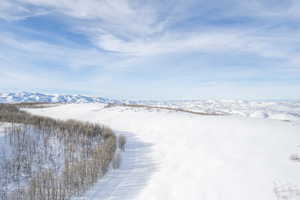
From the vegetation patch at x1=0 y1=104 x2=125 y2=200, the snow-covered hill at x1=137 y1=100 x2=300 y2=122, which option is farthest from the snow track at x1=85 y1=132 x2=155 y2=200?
the snow-covered hill at x1=137 y1=100 x2=300 y2=122

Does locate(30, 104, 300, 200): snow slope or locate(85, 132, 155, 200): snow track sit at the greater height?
locate(30, 104, 300, 200): snow slope

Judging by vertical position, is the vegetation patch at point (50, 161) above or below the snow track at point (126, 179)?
above

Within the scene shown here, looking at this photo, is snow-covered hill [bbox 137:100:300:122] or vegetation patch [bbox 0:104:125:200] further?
snow-covered hill [bbox 137:100:300:122]

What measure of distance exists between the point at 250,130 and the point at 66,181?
7.24 m

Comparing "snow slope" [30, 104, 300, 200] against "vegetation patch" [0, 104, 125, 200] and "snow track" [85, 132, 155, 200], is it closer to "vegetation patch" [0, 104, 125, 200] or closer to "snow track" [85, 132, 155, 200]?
"snow track" [85, 132, 155, 200]

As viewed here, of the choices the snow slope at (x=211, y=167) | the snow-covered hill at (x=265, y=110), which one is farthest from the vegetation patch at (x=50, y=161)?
the snow-covered hill at (x=265, y=110)

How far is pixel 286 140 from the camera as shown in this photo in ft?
20.6

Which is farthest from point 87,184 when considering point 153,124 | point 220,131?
point 153,124

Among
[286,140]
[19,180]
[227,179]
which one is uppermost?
[286,140]

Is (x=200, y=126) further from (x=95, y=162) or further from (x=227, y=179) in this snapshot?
(x=95, y=162)

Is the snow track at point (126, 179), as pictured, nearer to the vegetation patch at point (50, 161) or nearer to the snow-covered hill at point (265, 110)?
the vegetation patch at point (50, 161)

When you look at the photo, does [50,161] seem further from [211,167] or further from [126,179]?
[211,167]

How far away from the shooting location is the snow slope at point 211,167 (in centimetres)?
377

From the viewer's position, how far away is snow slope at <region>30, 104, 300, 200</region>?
3.77m
